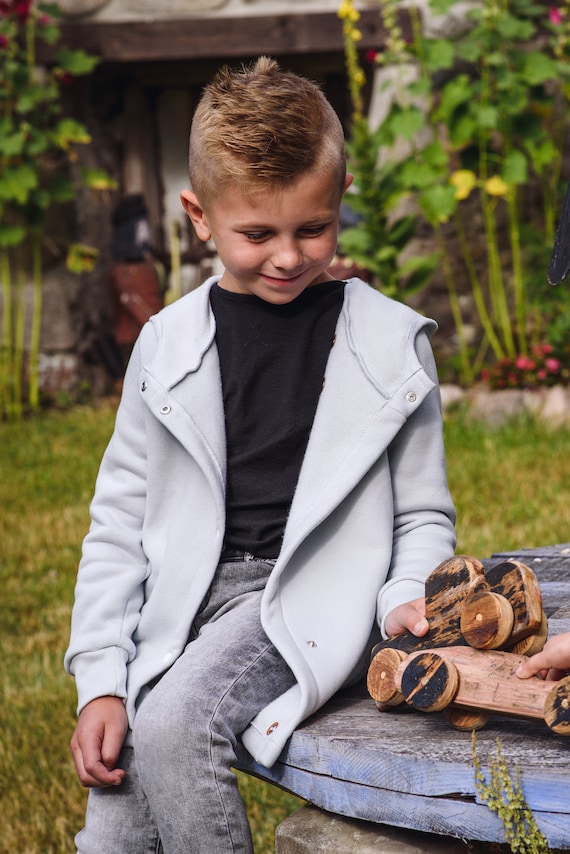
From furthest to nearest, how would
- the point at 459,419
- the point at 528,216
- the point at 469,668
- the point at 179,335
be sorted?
1. the point at 528,216
2. the point at 459,419
3. the point at 179,335
4. the point at 469,668

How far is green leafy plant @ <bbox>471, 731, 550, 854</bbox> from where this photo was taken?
51.1 inches

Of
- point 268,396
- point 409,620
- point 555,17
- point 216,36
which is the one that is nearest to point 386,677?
point 409,620

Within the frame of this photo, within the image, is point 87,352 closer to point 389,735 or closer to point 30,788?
point 30,788

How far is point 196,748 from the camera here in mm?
1545

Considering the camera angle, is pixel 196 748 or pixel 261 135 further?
pixel 261 135

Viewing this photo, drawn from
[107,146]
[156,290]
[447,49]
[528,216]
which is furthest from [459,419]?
[107,146]

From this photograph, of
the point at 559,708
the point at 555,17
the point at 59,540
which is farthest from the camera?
the point at 555,17

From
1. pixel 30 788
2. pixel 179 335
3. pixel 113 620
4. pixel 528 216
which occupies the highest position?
pixel 179 335

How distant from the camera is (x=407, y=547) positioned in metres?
1.83

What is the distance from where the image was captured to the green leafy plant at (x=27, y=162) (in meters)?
5.75

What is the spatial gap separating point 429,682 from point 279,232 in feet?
2.37

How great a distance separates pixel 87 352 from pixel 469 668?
17.0ft

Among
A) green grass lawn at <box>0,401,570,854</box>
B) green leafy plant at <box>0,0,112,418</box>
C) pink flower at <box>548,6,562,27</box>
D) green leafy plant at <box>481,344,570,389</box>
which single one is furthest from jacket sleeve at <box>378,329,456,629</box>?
green leafy plant at <box>0,0,112,418</box>

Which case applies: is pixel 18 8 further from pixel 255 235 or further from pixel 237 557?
pixel 237 557
